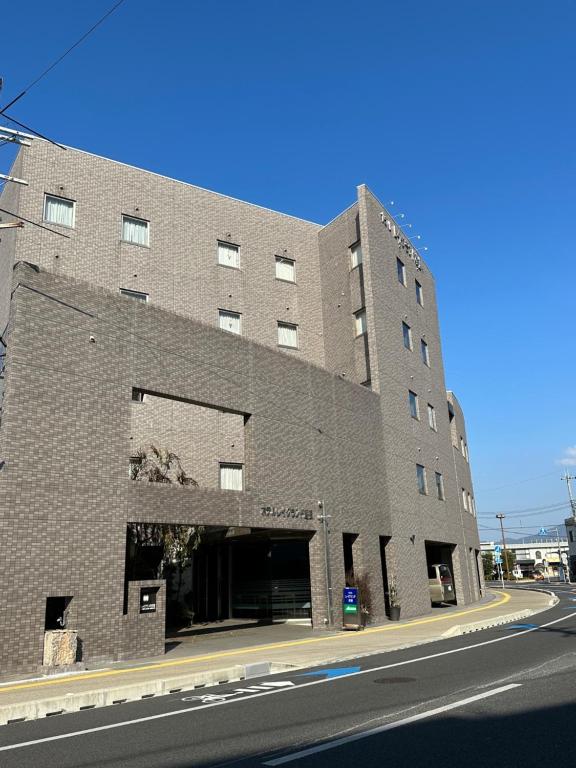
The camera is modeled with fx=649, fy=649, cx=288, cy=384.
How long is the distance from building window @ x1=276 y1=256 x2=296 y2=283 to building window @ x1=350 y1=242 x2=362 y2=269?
3.09 metres

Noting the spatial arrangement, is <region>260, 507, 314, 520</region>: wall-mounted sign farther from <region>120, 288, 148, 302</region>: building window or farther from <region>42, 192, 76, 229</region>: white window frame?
<region>42, 192, 76, 229</region>: white window frame

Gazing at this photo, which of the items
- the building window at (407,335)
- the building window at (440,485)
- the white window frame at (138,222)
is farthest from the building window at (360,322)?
the building window at (440,485)

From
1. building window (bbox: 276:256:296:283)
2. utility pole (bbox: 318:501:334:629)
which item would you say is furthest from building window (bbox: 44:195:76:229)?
utility pole (bbox: 318:501:334:629)

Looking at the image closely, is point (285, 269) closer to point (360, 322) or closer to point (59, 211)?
point (360, 322)

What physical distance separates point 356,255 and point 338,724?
2744 centimetres

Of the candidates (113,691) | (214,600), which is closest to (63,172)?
(214,600)

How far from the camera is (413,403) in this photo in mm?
36031

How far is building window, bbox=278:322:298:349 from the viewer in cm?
3206

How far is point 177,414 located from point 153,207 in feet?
31.4

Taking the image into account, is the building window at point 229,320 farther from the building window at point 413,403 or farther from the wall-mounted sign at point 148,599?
the wall-mounted sign at point 148,599

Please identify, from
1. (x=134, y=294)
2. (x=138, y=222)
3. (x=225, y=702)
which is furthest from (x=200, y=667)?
(x=138, y=222)

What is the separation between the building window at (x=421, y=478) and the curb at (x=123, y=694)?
73.0 feet

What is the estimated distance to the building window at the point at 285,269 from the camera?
33.1 meters

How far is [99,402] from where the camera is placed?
16.9 metres
